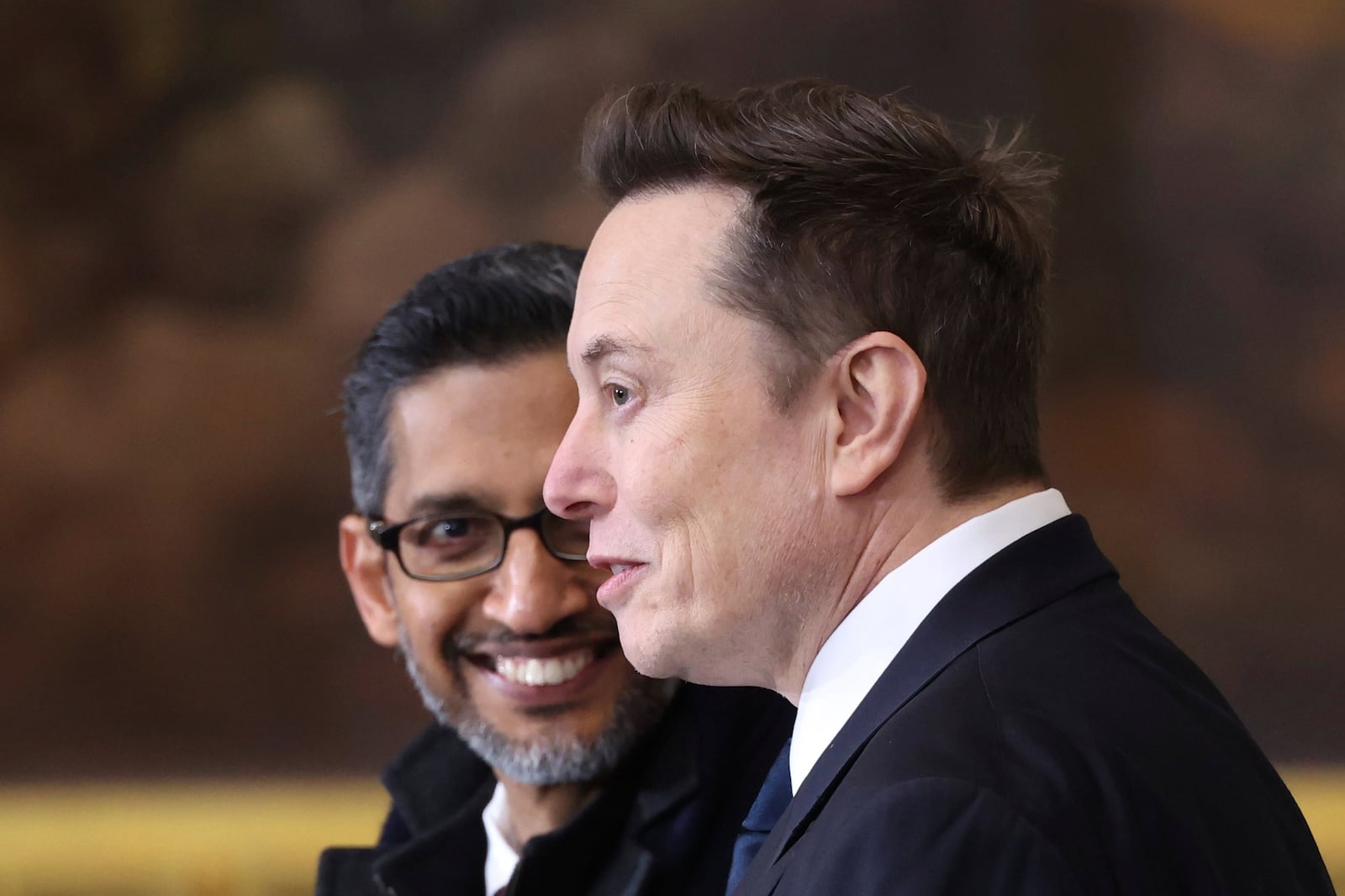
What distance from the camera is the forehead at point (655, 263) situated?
1.31 m

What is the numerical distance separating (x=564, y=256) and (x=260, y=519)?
2696 millimetres

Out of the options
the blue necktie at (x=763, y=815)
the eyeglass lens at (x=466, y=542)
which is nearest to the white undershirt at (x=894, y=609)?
the blue necktie at (x=763, y=815)

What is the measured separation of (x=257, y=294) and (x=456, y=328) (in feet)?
8.69

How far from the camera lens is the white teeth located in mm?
1906

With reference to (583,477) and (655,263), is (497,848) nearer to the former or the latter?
(583,477)

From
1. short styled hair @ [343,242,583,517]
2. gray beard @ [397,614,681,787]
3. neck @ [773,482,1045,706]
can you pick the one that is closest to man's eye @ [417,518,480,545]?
short styled hair @ [343,242,583,517]

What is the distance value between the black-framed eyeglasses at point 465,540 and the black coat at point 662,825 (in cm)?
29

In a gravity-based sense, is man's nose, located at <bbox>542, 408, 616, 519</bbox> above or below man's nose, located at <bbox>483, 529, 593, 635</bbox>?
below

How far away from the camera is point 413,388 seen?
200 centimetres

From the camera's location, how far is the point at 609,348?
133cm

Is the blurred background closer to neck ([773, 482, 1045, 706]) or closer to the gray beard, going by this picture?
the gray beard

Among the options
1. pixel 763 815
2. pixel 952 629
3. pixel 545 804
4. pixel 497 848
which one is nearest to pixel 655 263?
pixel 952 629

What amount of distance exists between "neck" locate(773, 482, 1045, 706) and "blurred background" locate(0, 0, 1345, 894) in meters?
Answer: 2.91

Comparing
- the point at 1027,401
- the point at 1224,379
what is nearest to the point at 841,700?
the point at 1027,401
